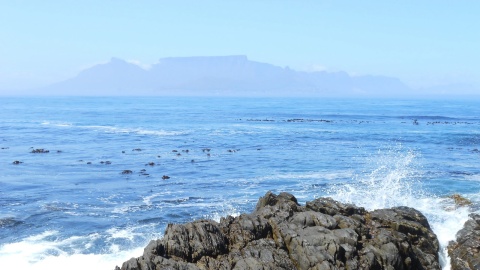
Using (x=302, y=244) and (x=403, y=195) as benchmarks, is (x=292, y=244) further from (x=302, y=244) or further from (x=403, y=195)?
(x=403, y=195)

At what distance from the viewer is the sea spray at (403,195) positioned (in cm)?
3434

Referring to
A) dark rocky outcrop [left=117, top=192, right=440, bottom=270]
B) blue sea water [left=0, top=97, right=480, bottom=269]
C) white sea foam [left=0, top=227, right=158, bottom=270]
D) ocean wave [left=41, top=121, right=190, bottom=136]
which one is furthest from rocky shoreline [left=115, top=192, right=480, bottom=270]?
ocean wave [left=41, top=121, right=190, bottom=136]

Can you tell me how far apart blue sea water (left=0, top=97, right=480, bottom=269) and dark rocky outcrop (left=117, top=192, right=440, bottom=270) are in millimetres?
5844

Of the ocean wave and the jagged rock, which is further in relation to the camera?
the ocean wave

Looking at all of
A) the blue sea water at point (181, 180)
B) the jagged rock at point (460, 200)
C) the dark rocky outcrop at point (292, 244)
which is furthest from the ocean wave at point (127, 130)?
the dark rocky outcrop at point (292, 244)

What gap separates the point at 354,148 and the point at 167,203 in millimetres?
41686

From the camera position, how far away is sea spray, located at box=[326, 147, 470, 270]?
1352 inches

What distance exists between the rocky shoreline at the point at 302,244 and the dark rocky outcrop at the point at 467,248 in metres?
0.05

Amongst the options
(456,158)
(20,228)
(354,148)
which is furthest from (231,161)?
(20,228)

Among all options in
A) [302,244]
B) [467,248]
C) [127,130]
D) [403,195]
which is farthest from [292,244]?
[127,130]

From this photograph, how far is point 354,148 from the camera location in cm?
7994

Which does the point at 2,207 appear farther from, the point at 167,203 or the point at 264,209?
the point at 264,209

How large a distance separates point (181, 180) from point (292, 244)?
32565 millimetres

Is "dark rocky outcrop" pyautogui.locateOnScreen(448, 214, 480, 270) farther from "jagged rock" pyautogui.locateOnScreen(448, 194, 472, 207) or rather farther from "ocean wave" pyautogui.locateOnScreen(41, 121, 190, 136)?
"ocean wave" pyautogui.locateOnScreen(41, 121, 190, 136)
